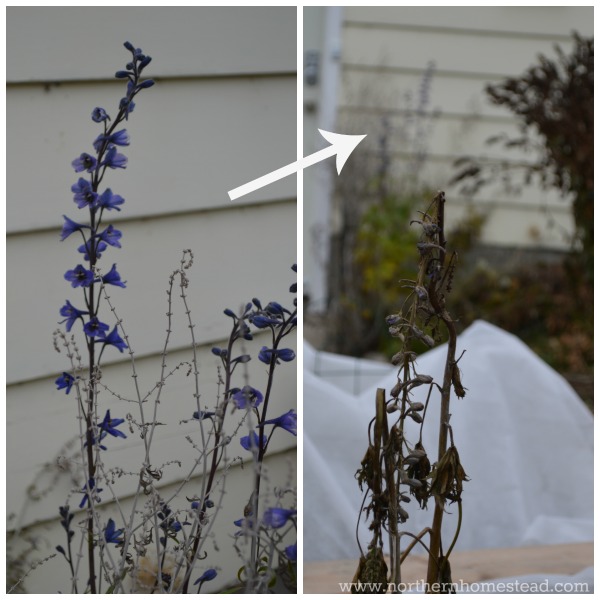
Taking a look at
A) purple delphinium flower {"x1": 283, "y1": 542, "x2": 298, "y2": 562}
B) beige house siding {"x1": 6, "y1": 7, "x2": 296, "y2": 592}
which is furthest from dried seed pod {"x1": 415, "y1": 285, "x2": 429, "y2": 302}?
beige house siding {"x1": 6, "y1": 7, "x2": 296, "y2": 592}

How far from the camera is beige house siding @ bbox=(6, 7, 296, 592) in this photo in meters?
1.57

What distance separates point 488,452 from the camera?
209cm

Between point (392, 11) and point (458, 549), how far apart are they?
11.5 ft

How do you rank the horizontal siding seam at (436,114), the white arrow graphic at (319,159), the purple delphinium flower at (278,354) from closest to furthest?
the purple delphinium flower at (278,354), the white arrow graphic at (319,159), the horizontal siding seam at (436,114)

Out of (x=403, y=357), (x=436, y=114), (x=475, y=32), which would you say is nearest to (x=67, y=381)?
(x=403, y=357)

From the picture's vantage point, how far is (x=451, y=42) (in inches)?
190

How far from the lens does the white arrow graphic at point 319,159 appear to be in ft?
4.39

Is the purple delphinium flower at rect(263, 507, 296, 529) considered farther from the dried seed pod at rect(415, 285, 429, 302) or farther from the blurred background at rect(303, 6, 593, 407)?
the blurred background at rect(303, 6, 593, 407)

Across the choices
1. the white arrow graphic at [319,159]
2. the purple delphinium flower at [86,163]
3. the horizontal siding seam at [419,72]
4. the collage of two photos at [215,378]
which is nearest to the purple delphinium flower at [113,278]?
the collage of two photos at [215,378]

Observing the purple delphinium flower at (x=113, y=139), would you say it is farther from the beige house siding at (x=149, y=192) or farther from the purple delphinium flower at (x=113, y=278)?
the beige house siding at (x=149, y=192)

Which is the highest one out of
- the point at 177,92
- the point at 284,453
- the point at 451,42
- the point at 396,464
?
the point at 451,42

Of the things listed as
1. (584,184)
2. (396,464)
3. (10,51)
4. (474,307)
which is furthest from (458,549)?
(474,307)

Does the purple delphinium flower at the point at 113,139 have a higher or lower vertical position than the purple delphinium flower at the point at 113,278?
higher

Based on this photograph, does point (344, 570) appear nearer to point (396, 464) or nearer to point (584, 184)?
point (396, 464)
